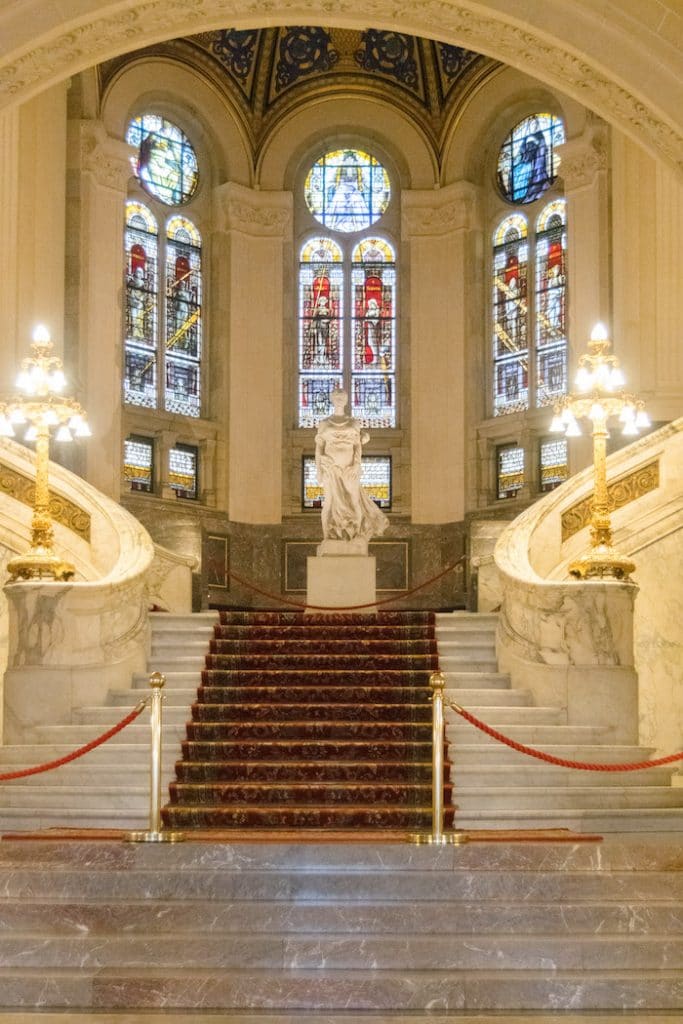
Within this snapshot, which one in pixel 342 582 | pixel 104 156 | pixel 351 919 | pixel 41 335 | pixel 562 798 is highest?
pixel 104 156

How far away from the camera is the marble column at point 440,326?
2280 centimetres

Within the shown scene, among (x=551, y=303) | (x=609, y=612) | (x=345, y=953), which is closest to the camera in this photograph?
(x=345, y=953)

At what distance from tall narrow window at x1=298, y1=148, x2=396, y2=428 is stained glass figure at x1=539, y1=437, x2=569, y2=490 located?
266 centimetres

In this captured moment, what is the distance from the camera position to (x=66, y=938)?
881 cm

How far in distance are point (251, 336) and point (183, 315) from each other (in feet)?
3.37

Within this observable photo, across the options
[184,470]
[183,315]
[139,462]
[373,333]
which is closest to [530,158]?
[373,333]

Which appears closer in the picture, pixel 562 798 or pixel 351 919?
pixel 351 919

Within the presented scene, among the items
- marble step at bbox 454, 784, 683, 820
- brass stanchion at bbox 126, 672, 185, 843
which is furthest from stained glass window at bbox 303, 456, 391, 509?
brass stanchion at bbox 126, 672, 185, 843

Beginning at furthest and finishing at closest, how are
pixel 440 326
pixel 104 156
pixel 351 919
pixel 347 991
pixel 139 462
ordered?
1. pixel 440 326
2. pixel 139 462
3. pixel 104 156
4. pixel 351 919
5. pixel 347 991

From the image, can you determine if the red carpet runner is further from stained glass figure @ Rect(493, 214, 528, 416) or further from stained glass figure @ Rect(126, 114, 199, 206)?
stained glass figure @ Rect(126, 114, 199, 206)

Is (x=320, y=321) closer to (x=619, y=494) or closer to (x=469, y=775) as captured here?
(x=619, y=494)

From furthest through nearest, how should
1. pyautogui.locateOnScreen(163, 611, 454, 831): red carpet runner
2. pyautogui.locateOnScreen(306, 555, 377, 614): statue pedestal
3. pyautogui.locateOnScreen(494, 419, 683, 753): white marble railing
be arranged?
pyautogui.locateOnScreen(306, 555, 377, 614): statue pedestal → pyautogui.locateOnScreen(494, 419, 683, 753): white marble railing → pyautogui.locateOnScreen(163, 611, 454, 831): red carpet runner

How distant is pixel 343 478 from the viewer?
55.7 feet

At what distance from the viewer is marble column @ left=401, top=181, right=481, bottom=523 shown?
22.8 m
